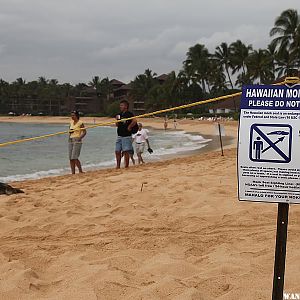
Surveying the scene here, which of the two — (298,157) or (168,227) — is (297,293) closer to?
(298,157)

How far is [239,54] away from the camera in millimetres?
56750

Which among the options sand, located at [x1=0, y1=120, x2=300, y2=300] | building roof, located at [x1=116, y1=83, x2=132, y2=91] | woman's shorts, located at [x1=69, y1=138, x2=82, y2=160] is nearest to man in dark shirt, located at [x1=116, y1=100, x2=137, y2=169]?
woman's shorts, located at [x1=69, y1=138, x2=82, y2=160]

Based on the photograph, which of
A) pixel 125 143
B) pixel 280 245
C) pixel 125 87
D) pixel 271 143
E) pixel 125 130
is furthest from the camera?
pixel 125 87

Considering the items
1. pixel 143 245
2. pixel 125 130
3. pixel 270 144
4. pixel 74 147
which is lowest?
pixel 143 245

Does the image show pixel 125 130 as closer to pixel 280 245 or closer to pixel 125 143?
pixel 125 143

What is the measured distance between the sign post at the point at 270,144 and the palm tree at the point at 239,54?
183 ft

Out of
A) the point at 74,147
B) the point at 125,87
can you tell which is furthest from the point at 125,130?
the point at 125,87

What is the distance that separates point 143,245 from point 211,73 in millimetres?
61621

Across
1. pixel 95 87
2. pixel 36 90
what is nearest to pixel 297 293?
pixel 95 87

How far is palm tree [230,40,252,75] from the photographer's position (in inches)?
2217

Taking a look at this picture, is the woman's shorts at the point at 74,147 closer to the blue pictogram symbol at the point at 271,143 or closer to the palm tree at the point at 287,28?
the blue pictogram symbol at the point at 271,143

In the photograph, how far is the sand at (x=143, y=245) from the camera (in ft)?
9.05

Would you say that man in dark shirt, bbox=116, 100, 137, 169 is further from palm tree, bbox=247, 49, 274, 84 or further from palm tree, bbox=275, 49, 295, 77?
palm tree, bbox=247, 49, 274, 84

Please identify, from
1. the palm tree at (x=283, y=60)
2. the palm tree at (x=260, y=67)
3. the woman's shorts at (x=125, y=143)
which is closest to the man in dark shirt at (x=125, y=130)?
the woman's shorts at (x=125, y=143)
